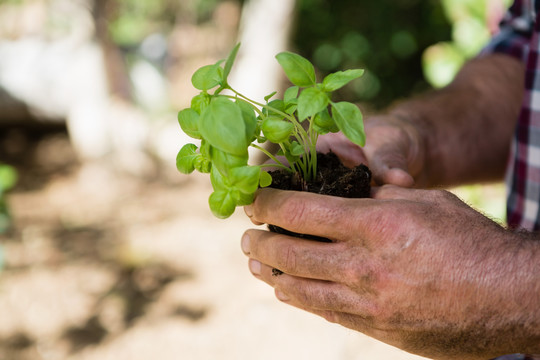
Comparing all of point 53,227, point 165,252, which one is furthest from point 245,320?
point 53,227

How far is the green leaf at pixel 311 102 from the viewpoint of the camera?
0.81 m

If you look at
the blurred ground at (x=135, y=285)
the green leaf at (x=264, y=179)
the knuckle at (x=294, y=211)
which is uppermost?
the green leaf at (x=264, y=179)

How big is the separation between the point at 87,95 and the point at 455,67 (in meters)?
2.99

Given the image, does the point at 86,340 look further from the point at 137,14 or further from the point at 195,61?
the point at 137,14

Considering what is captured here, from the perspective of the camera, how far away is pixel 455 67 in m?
2.78

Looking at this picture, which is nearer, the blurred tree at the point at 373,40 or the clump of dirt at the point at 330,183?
the clump of dirt at the point at 330,183

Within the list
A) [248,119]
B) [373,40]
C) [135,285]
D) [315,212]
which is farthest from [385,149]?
[373,40]

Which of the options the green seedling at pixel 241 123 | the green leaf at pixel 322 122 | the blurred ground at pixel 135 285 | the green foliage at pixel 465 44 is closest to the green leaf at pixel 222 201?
the green seedling at pixel 241 123

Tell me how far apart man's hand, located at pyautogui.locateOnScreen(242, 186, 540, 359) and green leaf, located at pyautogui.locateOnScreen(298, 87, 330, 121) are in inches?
6.6

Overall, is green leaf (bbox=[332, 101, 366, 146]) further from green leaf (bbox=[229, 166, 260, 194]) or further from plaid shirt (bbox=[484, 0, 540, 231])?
plaid shirt (bbox=[484, 0, 540, 231])

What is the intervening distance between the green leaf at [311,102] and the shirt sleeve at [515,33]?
1.03m

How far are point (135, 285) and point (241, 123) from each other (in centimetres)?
243

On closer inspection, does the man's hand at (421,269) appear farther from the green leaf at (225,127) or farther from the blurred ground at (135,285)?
the blurred ground at (135,285)

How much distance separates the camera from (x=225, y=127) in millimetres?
779
